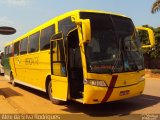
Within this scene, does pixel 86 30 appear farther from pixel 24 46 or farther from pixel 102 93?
pixel 24 46

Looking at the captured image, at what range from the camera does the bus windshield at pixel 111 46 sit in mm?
9500

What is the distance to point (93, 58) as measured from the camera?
9492mm

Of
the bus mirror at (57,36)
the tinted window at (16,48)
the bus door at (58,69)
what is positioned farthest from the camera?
the tinted window at (16,48)

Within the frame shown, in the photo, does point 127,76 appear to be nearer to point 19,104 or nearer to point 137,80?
point 137,80

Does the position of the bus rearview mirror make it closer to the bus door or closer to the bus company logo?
the bus door

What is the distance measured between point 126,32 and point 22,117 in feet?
14.1

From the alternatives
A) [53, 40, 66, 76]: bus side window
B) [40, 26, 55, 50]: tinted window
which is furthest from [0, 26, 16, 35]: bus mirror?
[53, 40, 66, 76]: bus side window

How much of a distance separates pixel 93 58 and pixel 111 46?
31.7 inches

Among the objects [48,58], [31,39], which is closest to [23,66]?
[31,39]

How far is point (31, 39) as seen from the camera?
610 inches

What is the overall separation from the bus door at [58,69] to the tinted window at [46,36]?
92 cm

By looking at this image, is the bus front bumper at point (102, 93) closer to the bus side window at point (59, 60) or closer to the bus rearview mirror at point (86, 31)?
the bus rearview mirror at point (86, 31)

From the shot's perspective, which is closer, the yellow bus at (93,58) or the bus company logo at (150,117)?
the bus company logo at (150,117)

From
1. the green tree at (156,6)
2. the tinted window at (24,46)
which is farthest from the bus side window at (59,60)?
the green tree at (156,6)
